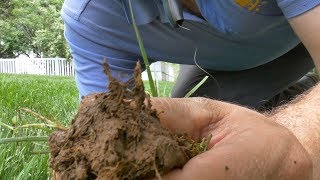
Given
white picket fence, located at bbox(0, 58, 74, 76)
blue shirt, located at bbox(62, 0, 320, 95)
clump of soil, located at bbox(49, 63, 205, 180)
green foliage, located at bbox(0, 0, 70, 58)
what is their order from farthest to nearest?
green foliage, located at bbox(0, 0, 70, 58) → white picket fence, located at bbox(0, 58, 74, 76) → blue shirt, located at bbox(62, 0, 320, 95) → clump of soil, located at bbox(49, 63, 205, 180)

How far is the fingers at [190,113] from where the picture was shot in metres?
0.83

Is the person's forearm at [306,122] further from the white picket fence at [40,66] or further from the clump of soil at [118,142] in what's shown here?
the white picket fence at [40,66]

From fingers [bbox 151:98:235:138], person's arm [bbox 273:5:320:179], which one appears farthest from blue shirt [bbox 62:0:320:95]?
fingers [bbox 151:98:235:138]

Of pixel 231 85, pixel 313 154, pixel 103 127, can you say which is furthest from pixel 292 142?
pixel 231 85

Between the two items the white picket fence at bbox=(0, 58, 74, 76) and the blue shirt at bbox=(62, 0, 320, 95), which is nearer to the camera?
the blue shirt at bbox=(62, 0, 320, 95)

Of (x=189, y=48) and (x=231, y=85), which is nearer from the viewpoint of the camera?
(x=189, y=48)

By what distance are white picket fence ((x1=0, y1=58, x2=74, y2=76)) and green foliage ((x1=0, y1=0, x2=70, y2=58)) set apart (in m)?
1.38

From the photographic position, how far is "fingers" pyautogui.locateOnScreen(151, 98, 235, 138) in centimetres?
83

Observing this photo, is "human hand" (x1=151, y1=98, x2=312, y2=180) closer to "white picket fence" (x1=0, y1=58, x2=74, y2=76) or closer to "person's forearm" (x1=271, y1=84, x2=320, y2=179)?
"person's forearm" (x1=271, y1=84, x2=320, y2=179)

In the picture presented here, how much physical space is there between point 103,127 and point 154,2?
1038mm

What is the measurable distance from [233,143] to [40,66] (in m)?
26.1

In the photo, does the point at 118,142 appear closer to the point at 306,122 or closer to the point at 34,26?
the point at 306,122

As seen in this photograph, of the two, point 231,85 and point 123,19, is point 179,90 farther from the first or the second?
point 123,19

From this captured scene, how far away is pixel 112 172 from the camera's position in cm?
69
